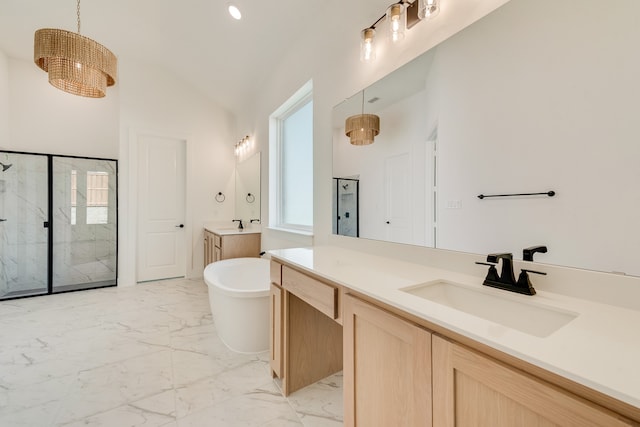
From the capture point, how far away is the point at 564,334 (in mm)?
602

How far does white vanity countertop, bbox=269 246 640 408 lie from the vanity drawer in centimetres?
10

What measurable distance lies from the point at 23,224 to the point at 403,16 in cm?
502

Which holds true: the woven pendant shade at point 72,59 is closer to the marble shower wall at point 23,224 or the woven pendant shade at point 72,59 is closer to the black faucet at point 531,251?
the marble shower wall at point 23,224

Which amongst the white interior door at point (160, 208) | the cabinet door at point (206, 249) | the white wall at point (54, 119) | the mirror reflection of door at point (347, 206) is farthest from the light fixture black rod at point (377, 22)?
the white wall at point (54, 119)

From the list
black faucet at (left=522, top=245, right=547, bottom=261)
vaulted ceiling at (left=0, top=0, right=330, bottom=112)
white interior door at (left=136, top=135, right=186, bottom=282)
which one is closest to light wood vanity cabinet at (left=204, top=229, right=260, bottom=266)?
white interior door at (left=136, top=135, right=186, bottom=282)

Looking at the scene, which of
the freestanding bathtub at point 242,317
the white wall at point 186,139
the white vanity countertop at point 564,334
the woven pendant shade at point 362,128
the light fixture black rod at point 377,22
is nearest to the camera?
the white vanity countertop at point 564,334

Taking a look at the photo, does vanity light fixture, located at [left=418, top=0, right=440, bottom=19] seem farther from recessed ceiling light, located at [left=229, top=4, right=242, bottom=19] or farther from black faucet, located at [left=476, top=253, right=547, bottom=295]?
recessed ceiling light, located at [left=229, top=4, right=242, bottom=19]

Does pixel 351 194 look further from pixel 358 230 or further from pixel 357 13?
pixel 357 13

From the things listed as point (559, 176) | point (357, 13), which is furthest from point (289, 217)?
point (559, 176)

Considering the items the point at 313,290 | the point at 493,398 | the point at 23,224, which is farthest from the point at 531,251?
the point at 23,224

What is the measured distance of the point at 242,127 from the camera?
439cm

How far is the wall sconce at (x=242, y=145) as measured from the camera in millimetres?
4015

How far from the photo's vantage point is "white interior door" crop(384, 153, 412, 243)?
1.49 meters

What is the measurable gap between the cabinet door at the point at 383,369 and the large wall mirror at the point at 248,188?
2.87 m
